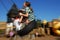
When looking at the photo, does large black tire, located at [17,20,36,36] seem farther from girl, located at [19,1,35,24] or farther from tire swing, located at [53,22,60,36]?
tire swing, located at [53,22,60,36]

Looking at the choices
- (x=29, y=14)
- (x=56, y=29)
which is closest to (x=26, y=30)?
(x=29, y=14)

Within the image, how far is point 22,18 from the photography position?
8.20 m

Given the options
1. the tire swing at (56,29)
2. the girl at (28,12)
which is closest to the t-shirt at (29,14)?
the girl at (28,12)

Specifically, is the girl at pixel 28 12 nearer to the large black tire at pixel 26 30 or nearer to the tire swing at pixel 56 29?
the large black tire at pixel 26 30

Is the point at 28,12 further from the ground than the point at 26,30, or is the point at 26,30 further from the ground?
the point at 28,12

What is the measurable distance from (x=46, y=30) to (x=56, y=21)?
1077 millimetres

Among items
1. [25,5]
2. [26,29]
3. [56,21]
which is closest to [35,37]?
[26,29]

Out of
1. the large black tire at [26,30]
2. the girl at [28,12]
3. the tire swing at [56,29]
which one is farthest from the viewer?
the tire swing at [56,29]

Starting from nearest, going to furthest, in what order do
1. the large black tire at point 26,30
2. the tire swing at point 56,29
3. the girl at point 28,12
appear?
the large black tire at point 26,30
the girl at point 28,12
the tire swing at point 56,29

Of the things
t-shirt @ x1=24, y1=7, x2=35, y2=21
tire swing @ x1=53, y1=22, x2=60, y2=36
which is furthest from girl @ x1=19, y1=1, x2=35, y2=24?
tire swing @ x1=53, y1=22, x2=60, y2=36

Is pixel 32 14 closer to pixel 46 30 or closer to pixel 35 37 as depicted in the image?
pixel 35 37

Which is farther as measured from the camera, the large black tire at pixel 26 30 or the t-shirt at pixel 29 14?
the t-shirt at pixel 29 14

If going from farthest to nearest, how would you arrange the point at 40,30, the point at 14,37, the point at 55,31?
1. the point at 55,31
2. the point at 40,30
3. the point at 14,37

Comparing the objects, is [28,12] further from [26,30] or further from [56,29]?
[56,29]
